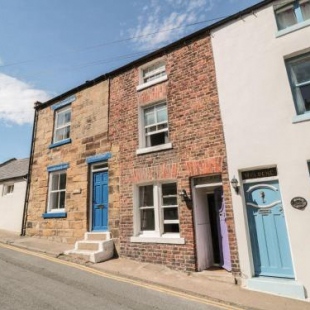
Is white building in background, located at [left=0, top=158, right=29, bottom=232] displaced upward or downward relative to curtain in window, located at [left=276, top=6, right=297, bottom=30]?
downward

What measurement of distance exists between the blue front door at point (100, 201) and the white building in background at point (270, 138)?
16.8 ft

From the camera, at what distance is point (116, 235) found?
9406 mm

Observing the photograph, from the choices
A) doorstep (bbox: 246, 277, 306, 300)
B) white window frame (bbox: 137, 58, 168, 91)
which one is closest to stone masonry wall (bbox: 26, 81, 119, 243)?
white window frame (bbox: 137, 58, 168, 91)

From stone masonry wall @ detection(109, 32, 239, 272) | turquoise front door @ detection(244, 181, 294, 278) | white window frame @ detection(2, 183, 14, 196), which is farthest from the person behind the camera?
white window frame @ detection(2, 183, 14, 196)

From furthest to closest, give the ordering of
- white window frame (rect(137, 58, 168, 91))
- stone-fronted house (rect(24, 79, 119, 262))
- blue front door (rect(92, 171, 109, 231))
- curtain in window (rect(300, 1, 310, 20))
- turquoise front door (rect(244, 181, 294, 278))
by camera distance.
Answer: stone-fronted house (rect(24, 79, 119, 262))
blue front door (rect(92, 171, 109, 231))
white window frame (rect(137, 58, 168, 91))
curtain in window (rect(300, 1, 310, 20))
turquoise front door (rect(244, 181, 294, 278))

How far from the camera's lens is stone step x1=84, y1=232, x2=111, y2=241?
31.2 ft

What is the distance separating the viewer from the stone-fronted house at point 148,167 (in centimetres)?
800

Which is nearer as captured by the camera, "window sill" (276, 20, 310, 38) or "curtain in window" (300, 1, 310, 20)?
"window sill" (276, 20, 310, 38)

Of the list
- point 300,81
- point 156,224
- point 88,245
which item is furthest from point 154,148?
point 300,81

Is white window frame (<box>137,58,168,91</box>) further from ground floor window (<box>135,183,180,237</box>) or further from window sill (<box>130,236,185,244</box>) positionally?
window sill (<box>130,236,185,244</box>)

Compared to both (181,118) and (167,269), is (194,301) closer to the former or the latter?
(167,269)

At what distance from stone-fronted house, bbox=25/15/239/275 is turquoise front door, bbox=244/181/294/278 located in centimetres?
57

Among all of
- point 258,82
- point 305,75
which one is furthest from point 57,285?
point 305,75

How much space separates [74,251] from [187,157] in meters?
5.05
